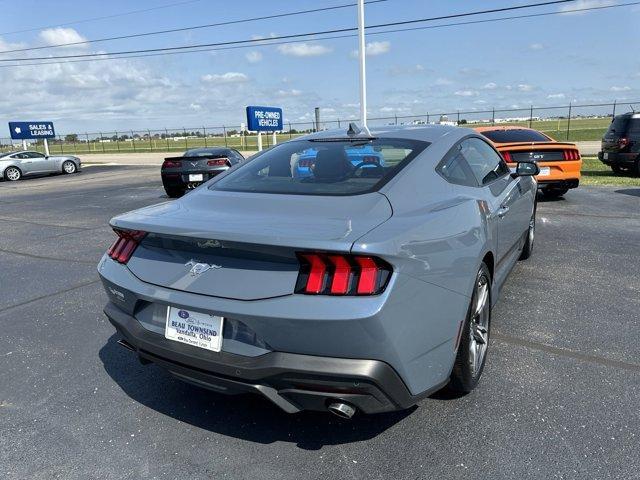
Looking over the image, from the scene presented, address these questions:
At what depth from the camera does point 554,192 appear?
34.2ft

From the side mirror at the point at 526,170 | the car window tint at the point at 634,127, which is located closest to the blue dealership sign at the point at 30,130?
the car window tint at the point at 634,127

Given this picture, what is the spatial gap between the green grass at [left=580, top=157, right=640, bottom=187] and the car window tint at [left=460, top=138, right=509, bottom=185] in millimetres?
9385

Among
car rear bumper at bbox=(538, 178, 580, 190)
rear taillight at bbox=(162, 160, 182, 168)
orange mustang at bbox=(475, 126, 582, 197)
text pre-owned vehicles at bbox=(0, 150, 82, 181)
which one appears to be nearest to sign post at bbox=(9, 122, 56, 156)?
text pre-owned vehicles at bbox=(0, 150, 82, 181)

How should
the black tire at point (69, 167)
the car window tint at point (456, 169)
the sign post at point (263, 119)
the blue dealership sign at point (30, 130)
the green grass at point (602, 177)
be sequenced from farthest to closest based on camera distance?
the blue dealership sign at point (30, 130), the black tire at point (69, 167), the sign post at point (263, 119), the green grass at point (602, 177), the car window tint at point (456, 169)

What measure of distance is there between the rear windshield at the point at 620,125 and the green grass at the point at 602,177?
46.3 inches

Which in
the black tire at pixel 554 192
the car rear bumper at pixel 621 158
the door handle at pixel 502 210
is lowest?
the black tire at pixel 554 192

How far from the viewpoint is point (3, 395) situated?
10.5ft

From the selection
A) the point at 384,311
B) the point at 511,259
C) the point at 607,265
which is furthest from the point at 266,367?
the point at 607,265

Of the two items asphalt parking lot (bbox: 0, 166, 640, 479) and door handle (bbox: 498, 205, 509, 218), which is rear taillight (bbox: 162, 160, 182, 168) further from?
door handle (bbox: 498, 205, 509, 218)

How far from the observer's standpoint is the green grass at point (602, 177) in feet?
40.2

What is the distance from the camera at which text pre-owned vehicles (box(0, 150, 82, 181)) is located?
2381 cm

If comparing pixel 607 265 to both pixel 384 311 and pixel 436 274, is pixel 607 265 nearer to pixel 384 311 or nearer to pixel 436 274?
pixel 436 274

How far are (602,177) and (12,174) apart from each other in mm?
24373

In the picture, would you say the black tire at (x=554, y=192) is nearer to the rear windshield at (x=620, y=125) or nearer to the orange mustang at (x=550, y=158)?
the orange mustang at (x=550, y=158)
